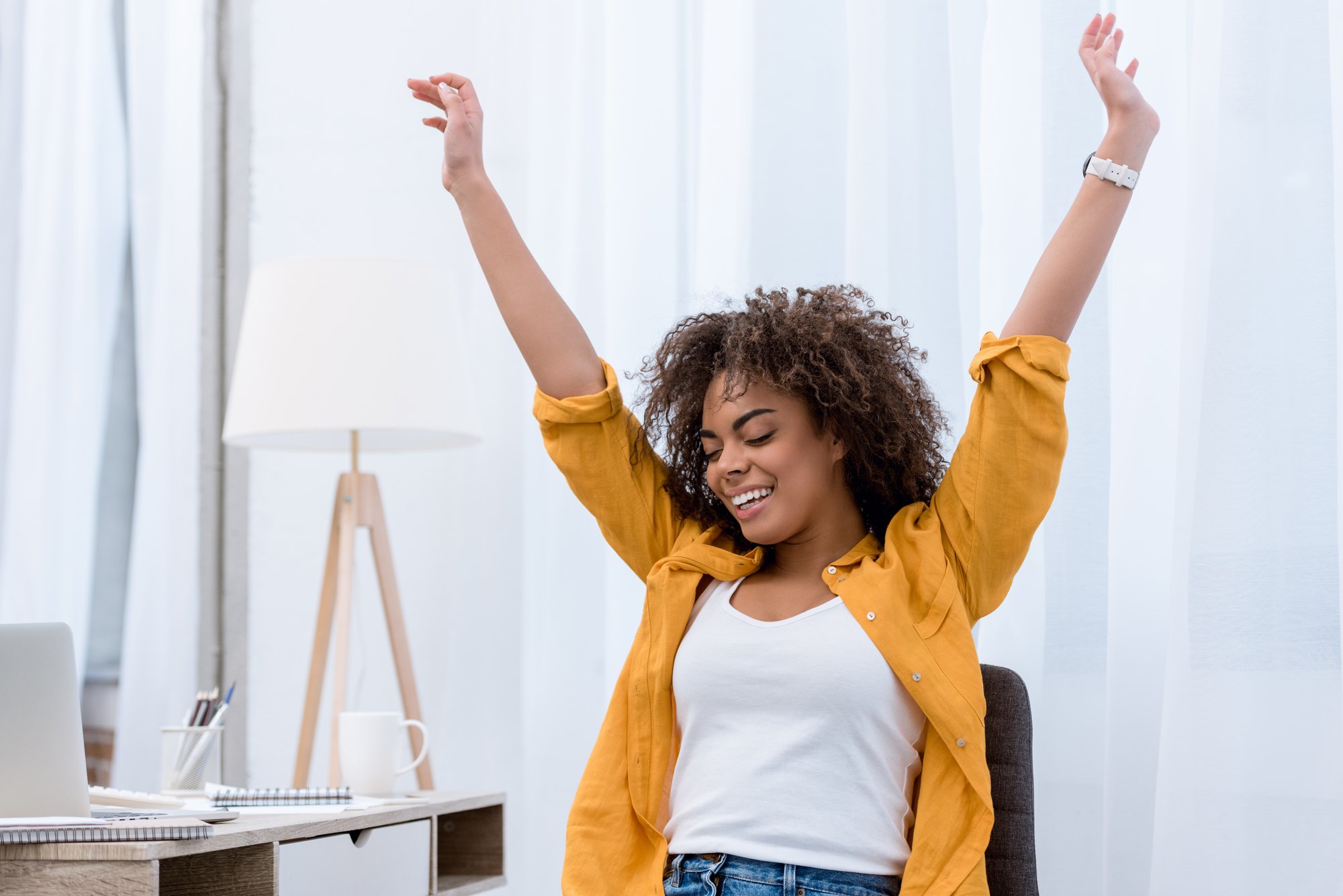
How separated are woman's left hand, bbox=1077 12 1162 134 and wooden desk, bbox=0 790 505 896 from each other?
1.05 metres

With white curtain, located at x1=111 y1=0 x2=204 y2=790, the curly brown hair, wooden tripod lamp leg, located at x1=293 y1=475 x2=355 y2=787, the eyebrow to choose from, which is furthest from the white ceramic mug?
white curtain, located at x1=111 y1=0 x2=204 y2=790

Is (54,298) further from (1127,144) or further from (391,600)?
(1127,144)

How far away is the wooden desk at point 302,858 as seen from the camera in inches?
39.9

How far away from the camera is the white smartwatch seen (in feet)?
3.95

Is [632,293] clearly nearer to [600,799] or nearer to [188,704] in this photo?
[600,799]

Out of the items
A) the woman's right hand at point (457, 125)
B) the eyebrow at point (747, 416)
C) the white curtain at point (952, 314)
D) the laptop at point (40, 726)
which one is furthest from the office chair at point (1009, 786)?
the laptop at point (40, 726)

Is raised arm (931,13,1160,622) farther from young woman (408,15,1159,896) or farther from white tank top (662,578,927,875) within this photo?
white tank top (662,578,927,875)

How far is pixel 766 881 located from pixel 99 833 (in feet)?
1.88

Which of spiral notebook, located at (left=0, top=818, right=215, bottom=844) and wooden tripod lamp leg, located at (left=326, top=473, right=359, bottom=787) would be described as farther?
wooden tripod lamp leg, located at (left=326, top=473, right=359, bottom=787)

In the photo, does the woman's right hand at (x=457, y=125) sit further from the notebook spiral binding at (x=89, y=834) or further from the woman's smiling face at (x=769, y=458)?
the notebook spiral binding at (x=89, y=834)

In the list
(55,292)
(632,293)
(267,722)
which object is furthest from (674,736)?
(55,292)

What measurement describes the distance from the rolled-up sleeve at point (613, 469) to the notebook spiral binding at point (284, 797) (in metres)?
0.43

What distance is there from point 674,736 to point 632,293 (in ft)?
2.44

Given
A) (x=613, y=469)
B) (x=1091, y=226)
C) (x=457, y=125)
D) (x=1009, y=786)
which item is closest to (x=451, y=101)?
(x=457, y=125)
